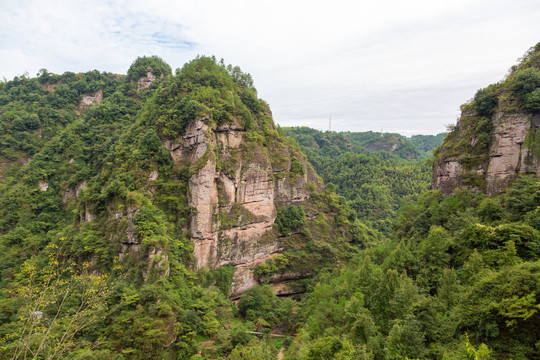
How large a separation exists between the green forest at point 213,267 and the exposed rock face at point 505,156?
829 millimetres

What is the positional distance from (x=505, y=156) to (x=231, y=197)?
29.2 meters

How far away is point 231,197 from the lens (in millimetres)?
35188

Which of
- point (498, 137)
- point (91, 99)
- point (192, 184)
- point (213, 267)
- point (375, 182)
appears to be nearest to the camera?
point (498, 137)

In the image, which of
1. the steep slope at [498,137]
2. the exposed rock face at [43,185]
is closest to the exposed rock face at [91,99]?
the exposed rock face at [43,185]

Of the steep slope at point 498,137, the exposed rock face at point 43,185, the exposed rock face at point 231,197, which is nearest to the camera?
the steep slope at point 498,137

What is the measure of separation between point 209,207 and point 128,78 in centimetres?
3669

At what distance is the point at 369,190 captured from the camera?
66312 millimetres

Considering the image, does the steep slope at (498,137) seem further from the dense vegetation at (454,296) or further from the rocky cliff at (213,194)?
the rocky cliff at (213,194)

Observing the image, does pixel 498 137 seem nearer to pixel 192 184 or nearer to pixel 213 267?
pixel 192 184

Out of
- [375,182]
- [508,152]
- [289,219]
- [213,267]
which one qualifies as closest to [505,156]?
[508,152]

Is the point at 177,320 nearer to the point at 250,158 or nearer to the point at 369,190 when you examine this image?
the point at 250,158

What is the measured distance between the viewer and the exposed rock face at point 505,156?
21125mm

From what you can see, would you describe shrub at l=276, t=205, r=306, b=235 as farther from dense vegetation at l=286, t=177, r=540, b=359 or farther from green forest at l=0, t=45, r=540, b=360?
dense vegetation at l=286, t=177, r=540, b=359

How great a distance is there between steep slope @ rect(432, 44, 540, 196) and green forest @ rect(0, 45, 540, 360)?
10.3 inches
